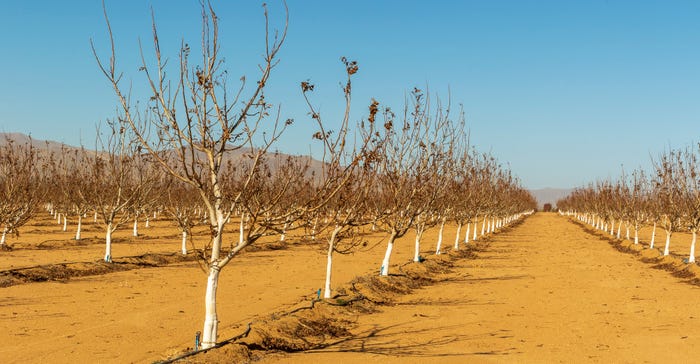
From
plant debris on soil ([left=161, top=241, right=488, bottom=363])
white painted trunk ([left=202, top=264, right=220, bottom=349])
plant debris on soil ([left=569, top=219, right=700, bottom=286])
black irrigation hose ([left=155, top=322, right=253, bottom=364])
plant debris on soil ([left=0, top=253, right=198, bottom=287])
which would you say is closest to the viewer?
black irrigation hose ([left=155, top=322, right=253, bottom=364])

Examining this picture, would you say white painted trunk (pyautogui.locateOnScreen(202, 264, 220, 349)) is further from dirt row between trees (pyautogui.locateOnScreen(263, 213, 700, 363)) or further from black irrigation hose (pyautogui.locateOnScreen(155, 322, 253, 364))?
dirt row between trees (pyautogui.locateOnScreen(263, 213, 700, 363))

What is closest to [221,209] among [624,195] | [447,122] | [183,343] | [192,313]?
[183,343]

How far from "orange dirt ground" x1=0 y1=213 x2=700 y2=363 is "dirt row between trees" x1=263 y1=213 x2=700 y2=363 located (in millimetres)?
41

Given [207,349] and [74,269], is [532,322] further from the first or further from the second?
[74,269]

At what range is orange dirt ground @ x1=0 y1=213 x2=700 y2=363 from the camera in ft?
40.7

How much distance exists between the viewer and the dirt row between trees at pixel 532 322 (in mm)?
12438

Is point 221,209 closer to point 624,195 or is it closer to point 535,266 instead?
point 535,266

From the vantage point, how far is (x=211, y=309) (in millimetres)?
10750

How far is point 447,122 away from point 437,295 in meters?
9.68

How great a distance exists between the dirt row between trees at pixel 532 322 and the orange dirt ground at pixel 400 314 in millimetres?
41

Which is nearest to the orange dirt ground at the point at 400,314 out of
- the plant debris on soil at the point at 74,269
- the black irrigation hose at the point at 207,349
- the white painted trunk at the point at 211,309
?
the black irrigation hose at the point at 207,349

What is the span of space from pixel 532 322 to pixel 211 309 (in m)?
9.32

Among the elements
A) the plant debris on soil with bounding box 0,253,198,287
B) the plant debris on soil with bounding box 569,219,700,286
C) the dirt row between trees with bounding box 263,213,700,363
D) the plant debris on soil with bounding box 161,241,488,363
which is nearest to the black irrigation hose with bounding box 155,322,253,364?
the plant debris on soil with bounding box 161,241,488,363

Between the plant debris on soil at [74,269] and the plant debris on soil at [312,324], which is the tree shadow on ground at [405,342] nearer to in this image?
the plant debris on soil at [312,324]
